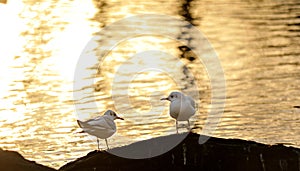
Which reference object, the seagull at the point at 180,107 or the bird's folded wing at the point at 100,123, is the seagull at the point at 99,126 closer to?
the bird's folded wing at the point at 100,123

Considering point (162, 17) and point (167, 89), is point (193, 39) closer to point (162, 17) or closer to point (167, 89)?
point (162, 17)

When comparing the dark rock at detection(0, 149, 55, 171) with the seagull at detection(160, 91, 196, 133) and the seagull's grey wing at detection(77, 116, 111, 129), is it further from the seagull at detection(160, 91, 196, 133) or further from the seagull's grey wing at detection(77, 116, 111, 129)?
the seagull at detection(160, 91, 196, 133)

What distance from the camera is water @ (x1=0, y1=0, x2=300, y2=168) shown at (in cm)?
2041

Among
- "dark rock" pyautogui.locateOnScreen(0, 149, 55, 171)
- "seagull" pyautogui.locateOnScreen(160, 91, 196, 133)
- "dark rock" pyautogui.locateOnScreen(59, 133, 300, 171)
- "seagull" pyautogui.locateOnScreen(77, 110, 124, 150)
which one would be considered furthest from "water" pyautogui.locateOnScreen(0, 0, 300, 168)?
"dark rock" pyautogui.locateOnScreen(59, 133, 300, 171)

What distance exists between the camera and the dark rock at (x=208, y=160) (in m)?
12.1

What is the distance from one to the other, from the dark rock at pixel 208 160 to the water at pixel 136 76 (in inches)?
207

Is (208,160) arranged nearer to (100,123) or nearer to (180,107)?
(100,123)

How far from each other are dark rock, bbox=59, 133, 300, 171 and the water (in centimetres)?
526

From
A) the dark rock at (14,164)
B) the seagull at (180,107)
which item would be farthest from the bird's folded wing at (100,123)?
the dark rock at (14,164)

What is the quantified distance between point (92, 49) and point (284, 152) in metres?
22.4

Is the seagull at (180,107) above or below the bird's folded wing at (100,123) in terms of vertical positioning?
above

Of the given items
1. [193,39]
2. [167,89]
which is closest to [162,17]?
[193,39]

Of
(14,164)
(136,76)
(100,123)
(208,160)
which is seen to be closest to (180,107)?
(100,123)

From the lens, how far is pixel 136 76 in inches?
1110
